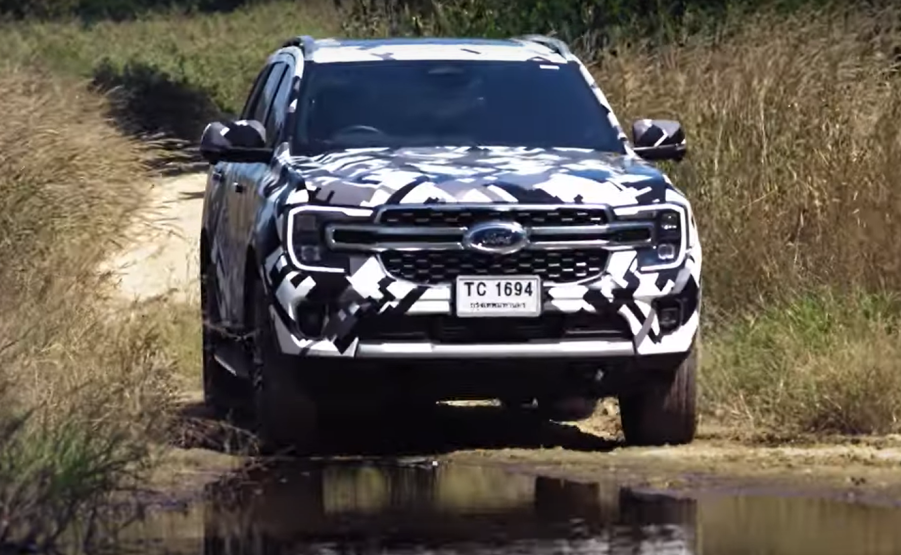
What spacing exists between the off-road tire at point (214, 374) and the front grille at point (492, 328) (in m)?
2.36

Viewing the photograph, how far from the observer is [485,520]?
8859 mm

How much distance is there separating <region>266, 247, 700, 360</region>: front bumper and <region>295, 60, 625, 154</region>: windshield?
115cm

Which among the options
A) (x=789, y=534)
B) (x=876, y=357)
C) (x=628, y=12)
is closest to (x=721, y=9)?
(x=628, y=12)

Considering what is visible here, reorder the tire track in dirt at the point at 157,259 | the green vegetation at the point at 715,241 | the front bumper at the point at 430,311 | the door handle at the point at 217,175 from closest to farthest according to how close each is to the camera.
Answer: the green vegetation at the point at 715,241 → the front bumper at the point at 430,311 → the door handle at the point at 217,175 → the tire track in dirt at the point at 157,259

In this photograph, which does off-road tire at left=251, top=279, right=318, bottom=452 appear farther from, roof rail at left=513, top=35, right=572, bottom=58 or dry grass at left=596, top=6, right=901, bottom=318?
dry grass at left=596, top=6, right=901, bottom=318

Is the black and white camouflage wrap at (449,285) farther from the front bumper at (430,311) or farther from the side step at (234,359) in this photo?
the side step at (234,359)

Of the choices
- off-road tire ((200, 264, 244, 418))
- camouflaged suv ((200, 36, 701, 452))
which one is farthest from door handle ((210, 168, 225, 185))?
camouflaged suv ((200, 36, 701, 452))

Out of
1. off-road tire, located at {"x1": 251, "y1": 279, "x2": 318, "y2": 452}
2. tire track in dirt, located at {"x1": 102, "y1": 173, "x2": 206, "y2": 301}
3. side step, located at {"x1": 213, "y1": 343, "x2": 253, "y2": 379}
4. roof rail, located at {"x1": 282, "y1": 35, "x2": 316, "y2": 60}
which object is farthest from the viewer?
tire track in dirt, located at {"x1": 102, "y1": 173, "x2": 206, "y2": 301}

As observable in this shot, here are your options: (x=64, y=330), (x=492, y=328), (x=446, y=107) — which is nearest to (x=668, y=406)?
(x=492, y=328)

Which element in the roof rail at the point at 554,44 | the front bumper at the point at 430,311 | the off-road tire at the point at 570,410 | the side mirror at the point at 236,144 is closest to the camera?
the front bumper at the point at 430,311

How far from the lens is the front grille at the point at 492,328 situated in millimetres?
10016

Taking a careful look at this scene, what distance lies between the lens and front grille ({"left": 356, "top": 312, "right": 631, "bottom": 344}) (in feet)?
32.9

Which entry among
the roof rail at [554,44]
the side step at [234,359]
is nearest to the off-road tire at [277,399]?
the side step at [234,359]

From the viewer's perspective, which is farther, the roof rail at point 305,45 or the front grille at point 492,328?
the roof rail at point 305,45
